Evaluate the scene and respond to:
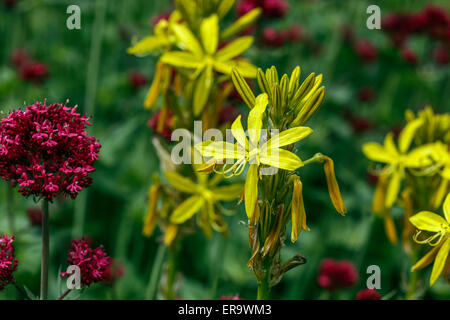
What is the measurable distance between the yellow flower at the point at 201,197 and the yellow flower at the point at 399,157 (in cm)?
77

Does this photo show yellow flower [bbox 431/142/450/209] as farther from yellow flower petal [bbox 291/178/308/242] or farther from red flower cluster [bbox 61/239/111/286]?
red flower cluster [bbox 61/239/111/286]

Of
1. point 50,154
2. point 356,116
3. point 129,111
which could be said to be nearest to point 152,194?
point 50,154

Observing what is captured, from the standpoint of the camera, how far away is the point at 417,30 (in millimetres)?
4793

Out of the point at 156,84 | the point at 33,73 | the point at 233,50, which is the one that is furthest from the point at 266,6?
the point at 33,73

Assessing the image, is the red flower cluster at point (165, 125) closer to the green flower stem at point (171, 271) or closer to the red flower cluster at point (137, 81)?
the green flower stem at point (171, 271)

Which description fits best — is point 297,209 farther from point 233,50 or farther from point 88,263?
point 233,50

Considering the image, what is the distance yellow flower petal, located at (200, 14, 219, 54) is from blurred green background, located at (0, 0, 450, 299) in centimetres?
115

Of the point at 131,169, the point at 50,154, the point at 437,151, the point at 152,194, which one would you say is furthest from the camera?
the point at 131,169

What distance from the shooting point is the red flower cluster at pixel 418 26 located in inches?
185

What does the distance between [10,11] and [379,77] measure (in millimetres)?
4028

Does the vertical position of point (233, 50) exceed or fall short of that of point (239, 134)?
it exceeds it

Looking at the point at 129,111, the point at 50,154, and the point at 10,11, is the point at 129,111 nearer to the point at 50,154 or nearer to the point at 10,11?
the point at 10,11

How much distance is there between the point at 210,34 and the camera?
2.52 m

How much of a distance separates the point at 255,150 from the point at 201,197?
1.03m
